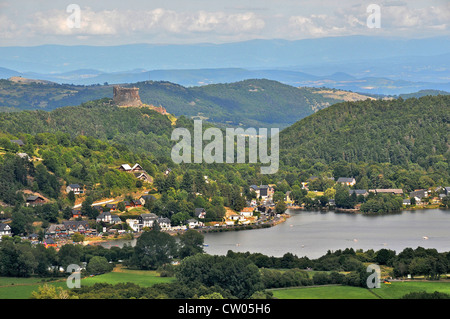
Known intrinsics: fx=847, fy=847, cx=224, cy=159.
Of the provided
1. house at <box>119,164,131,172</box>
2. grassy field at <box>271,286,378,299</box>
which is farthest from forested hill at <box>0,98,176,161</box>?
grassy field at <box>271,286,378,299</box>

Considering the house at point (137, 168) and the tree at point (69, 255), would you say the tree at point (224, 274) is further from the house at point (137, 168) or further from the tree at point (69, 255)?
the house at point (137, 168)

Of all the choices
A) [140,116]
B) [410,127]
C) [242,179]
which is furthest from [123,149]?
[410,127]

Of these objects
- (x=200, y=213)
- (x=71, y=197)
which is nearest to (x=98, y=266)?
(x=71, y=197)

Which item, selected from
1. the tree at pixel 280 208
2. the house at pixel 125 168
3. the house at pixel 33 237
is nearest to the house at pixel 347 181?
the tree at pixel 280 208

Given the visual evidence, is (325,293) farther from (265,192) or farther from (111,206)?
(265,192)

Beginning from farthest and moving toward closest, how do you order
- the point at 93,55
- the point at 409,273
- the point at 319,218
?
the point at 93,55
the point at 319,218
the point at 409,273
